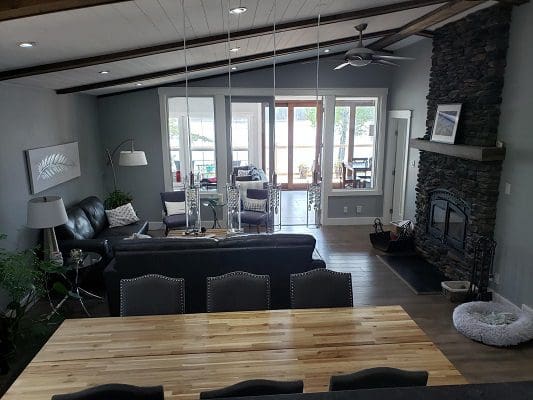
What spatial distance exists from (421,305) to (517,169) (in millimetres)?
1891

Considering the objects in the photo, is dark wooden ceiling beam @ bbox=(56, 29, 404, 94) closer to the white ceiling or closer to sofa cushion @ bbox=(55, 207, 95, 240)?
the white ceiling

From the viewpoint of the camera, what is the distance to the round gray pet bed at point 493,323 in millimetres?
3756

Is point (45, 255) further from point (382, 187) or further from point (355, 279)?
point (382, 187)

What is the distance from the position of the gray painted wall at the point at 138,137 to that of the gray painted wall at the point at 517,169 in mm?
5811

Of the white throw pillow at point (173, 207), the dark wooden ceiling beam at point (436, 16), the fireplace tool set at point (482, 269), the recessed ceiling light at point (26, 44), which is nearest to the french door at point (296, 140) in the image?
the white throw pillow at point (173, 207)

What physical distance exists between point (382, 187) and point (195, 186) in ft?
17.3

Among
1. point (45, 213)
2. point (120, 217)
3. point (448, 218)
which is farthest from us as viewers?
point (120, 217)

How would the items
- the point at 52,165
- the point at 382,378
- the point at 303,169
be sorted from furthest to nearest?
1. the point at 303,169
2. the point at 52,165
3. the point at 382,378

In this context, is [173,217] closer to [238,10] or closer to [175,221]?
[175,221]

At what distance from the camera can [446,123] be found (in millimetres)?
5414

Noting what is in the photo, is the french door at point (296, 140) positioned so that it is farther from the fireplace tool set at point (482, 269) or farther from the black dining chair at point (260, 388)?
the black dining chair at point (260, 388)

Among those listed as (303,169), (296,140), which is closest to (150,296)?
(296,140)

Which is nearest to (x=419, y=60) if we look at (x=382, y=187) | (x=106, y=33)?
(x=382, y=187)

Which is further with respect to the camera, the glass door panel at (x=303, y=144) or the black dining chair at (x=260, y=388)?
the glass door panel at (x=303, y=144)
